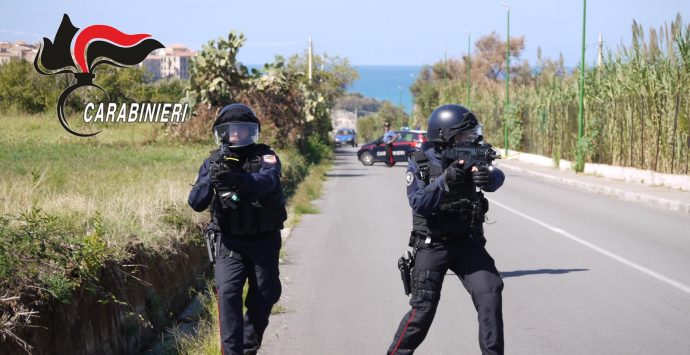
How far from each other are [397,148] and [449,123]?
32.1 metres

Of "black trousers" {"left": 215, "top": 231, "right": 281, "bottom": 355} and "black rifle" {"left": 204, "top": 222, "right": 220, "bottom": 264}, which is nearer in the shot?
"black trousers" {"left": 215, "top": 231, "right": 281, "bottom": 355}

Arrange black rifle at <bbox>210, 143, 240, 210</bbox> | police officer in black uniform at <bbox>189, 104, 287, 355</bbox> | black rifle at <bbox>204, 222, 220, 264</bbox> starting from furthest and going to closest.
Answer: black rifle at <bbox>204, 222, 220, 264</bbox>
police officer in black uniform at <bbox>189, 104, 287, 355</bbox>
black rifle at <bbox>210, 143, 240, 210</bbox>

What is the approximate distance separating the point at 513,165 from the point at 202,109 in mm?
13685

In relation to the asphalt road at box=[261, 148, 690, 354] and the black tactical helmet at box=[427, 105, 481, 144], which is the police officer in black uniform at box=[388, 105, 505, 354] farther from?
the asphalt road at box=[261, 148, 690, 354]

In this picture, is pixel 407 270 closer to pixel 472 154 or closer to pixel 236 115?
pixel 472 154

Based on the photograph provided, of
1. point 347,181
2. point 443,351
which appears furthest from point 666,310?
point 347,181

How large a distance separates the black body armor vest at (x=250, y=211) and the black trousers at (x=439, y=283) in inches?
38.2

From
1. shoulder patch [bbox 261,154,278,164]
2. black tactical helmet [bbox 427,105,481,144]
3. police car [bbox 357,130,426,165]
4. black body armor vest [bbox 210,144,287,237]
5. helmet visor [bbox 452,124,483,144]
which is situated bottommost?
police car [bbox 357,130,426,165]

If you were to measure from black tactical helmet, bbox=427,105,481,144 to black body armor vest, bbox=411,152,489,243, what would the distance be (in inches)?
7.9

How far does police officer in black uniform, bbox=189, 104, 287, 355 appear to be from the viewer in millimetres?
5707

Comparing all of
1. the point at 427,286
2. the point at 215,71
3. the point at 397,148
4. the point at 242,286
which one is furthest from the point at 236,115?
the point at 397,148

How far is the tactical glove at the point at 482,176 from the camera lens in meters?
5.46

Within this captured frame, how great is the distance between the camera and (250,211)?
5781 mm

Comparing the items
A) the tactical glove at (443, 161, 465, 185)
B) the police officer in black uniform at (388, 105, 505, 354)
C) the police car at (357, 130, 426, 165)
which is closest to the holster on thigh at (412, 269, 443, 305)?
the police officer in black uniform at (388, 105, 505, 354)
